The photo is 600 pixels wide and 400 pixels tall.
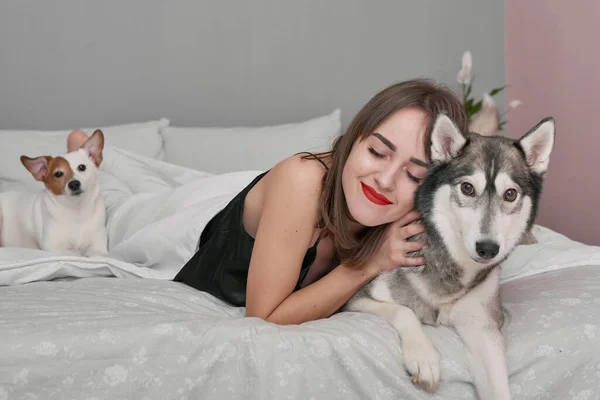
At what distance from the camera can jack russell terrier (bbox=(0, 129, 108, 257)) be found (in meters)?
2.52

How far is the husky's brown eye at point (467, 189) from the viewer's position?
1.46 meters

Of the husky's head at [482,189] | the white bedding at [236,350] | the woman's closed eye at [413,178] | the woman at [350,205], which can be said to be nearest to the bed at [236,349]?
the white bedding at [236,350]

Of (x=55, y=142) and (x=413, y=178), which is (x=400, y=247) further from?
(x=55, y=142)

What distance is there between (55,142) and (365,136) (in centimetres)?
212

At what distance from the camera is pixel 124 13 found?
→ 362 cm

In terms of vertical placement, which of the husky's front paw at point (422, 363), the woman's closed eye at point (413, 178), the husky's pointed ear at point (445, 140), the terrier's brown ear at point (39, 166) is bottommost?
the husky's front paw at point (422, 363)

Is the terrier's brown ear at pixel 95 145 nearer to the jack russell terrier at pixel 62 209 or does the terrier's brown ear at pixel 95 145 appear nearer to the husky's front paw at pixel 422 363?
the jack russell terrier at pixel 62 209

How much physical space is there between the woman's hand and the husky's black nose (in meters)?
0.24

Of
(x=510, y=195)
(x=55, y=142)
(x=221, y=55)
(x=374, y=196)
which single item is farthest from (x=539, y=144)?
(x=221, y=55)

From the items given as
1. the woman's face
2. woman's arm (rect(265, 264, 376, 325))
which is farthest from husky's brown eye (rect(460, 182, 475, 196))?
woman's arm (rect(265, 264, 376, 325))

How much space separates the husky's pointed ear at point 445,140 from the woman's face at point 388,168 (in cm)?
6

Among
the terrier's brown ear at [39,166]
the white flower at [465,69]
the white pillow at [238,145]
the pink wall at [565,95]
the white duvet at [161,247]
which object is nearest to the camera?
the white duvet at [161,247]

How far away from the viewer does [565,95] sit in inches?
142

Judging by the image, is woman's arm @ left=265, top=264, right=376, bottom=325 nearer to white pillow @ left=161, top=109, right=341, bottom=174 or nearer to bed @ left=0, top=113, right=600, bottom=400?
bed @ left=0, top=113, right=600, bottom=400
